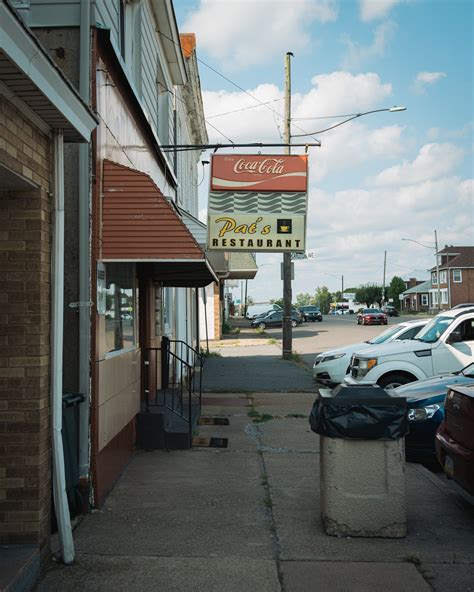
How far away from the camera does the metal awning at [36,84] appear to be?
Answer: 3318mm

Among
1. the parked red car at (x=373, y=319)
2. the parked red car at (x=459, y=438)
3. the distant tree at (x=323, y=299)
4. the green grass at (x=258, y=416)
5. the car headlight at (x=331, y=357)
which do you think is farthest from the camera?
the distant tree at (x=323, y=299)

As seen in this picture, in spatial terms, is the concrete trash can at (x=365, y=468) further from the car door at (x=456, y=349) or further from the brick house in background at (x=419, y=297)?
the brick house in background at (x=419, y=297)

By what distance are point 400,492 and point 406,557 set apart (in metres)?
0.53

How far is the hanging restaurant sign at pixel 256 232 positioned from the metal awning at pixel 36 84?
545 centimetres

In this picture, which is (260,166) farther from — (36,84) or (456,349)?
(36,84)

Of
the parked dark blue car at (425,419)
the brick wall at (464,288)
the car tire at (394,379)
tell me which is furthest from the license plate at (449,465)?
the brick wall at (464,288)

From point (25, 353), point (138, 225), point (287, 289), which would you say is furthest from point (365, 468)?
point (287, 289)

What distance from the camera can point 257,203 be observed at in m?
10.5

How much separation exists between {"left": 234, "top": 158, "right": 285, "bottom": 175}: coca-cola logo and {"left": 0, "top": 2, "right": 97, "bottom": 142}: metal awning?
18.7ft

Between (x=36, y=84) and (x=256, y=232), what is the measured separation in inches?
266

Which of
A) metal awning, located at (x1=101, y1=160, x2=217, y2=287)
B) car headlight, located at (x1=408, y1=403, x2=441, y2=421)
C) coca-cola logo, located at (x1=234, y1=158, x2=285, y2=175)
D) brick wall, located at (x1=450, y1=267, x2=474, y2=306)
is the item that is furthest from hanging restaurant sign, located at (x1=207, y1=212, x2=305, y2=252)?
brick wall, located at (x1=450, y1=267, x2=474, y2=306)

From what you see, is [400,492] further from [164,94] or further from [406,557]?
[164,94]

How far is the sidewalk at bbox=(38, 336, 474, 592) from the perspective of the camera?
430 cm

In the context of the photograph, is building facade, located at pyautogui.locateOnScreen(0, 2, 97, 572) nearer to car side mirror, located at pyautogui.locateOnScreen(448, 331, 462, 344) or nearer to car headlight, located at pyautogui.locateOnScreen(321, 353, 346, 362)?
car side mirror, located at pyautogui.locateOnScreen(448, 331, 462, 344)
